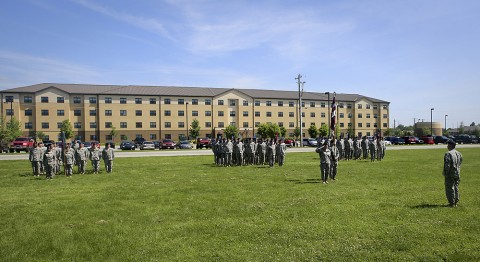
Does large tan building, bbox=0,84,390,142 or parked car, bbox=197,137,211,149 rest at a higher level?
large tan building, bbox=0,84,390,142

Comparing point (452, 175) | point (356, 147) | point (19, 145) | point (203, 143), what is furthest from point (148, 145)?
point (452, 175)

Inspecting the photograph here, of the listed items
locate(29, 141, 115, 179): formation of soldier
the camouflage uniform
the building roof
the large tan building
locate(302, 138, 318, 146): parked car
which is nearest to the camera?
the camouflage uniform

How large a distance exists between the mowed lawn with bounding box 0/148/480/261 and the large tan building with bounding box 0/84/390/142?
195ft

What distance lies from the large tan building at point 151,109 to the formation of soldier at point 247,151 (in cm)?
5142

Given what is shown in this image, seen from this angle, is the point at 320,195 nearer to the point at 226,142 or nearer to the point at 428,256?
the point at 428,256

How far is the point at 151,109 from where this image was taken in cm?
7412

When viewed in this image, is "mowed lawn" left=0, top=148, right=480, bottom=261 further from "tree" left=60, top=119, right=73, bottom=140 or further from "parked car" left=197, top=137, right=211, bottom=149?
"tree" left=60, top=119, right=73, bottom=140

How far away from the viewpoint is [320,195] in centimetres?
1216

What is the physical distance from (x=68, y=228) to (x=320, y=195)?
8.17 m

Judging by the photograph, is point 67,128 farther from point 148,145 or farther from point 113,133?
point 148,145

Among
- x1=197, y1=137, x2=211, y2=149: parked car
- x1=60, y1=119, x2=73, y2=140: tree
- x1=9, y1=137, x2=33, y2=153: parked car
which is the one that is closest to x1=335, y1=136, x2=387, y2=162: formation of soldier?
x1=197, y1=137, x2=211, y2=149: parked car

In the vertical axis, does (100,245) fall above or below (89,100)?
below

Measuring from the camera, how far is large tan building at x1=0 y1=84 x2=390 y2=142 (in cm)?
6725

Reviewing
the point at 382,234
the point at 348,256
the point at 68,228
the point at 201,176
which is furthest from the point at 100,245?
the point at 201,176
